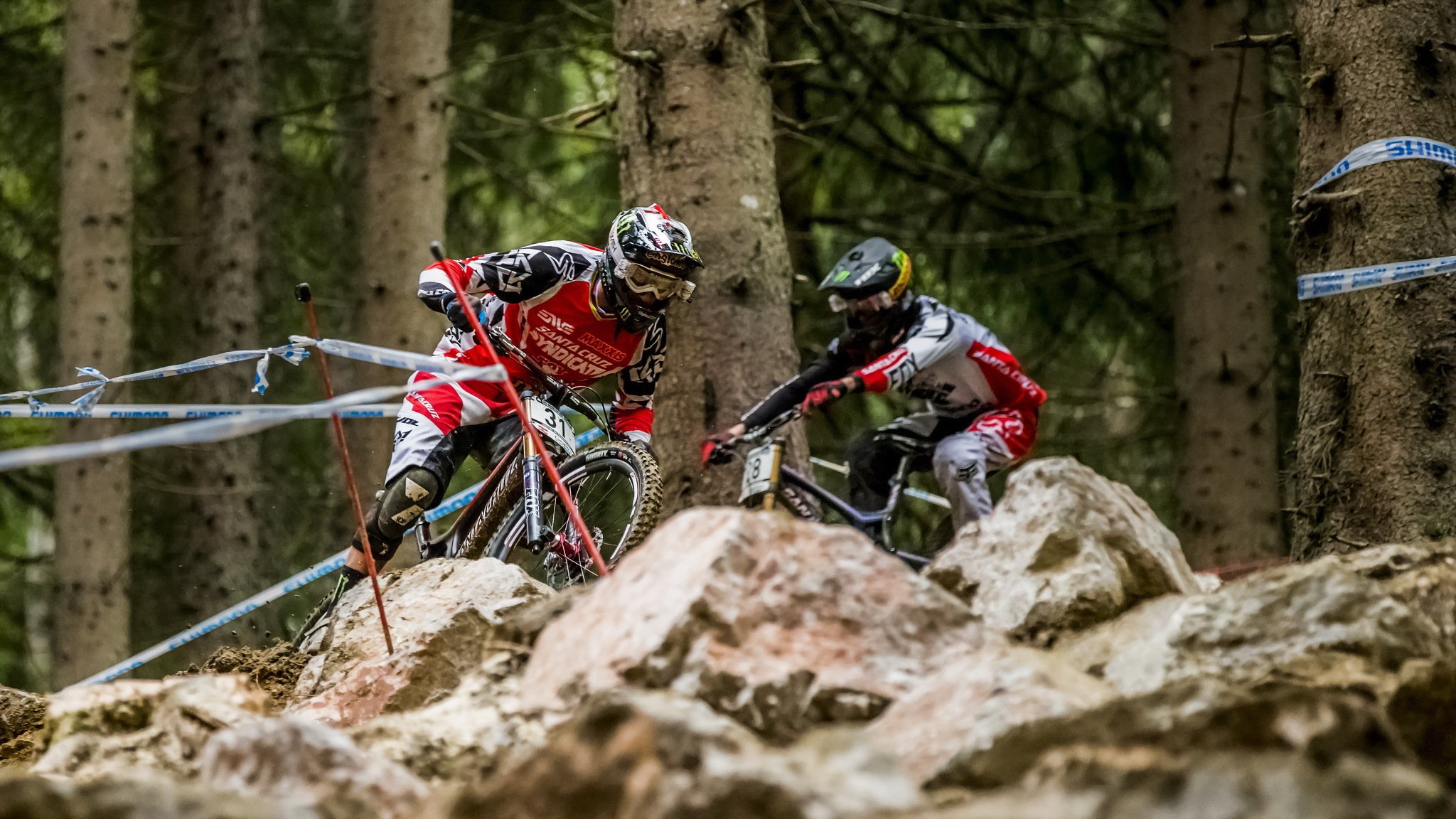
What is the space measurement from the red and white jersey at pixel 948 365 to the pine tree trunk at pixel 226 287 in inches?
256

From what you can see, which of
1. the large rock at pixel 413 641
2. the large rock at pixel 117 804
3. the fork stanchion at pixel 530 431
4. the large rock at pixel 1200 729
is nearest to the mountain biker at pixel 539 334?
the fork stanchion at pixel 530 431

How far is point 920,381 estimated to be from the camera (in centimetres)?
695

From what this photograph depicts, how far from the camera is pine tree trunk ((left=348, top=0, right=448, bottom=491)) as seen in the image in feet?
29.7

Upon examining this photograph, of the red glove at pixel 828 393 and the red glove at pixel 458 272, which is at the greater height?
the red glove at pixel 458 272

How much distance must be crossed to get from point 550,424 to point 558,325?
18.6 inches

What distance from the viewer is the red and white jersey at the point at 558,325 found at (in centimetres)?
652

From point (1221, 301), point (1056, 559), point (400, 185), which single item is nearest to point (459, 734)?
point (1056, 559)

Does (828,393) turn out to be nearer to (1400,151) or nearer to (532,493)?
(532,493)

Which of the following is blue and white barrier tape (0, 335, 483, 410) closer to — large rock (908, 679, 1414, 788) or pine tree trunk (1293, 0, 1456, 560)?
large rock (908, 679, 1414, 788)

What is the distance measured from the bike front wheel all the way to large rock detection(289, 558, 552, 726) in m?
0.64

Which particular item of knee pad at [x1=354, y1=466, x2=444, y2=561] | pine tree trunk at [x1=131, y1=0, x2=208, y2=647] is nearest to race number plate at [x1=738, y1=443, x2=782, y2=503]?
knee pad at [x1=354, y1=466, x2=444, y2=561]

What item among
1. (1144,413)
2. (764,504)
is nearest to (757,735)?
(764,504)

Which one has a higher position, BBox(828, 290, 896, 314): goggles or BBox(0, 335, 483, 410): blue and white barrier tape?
BBox(828, 290, 896, 314): goggles

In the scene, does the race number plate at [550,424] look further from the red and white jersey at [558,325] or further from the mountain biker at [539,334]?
the red and white jersey at [558,325]
